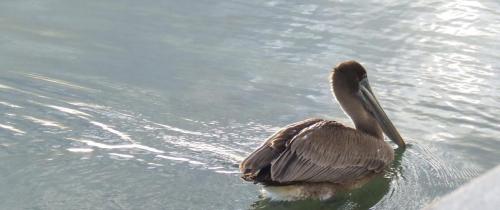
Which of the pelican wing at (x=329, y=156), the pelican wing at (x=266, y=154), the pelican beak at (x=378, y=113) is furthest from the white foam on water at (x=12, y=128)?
the pelican beak at (x=378, y=113)

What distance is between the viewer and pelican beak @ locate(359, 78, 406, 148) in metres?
4.92

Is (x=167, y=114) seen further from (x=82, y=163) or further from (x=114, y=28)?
(x=114, y=28)

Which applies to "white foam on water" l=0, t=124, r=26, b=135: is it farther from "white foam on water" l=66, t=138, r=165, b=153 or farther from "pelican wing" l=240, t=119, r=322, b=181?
"pelican wing" l=240, t=119, r=322, b=181

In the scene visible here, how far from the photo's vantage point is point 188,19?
731 cm

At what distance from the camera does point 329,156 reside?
4.34 metres

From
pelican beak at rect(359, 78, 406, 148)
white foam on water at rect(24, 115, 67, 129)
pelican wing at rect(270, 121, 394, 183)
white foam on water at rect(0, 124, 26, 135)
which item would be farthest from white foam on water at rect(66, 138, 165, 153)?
pelican beak at rect(359, 78, 406, 148)

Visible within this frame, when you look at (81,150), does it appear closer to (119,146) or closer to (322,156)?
(119,146)

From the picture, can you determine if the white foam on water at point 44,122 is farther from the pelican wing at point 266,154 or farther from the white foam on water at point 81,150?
the pelican wing at point 266,154

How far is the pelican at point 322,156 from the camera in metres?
4.06

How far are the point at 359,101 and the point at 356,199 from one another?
2.61 feet

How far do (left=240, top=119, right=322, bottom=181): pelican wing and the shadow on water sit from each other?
0.20m

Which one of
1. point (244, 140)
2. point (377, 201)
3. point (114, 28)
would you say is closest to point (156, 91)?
point (244, 140)

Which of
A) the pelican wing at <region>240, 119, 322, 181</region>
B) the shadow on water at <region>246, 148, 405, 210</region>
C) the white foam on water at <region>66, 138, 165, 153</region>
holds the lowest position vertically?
the shadow on water at <region>246, 148, 405, 210</region>

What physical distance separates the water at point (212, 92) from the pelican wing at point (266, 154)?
0.67 feet
